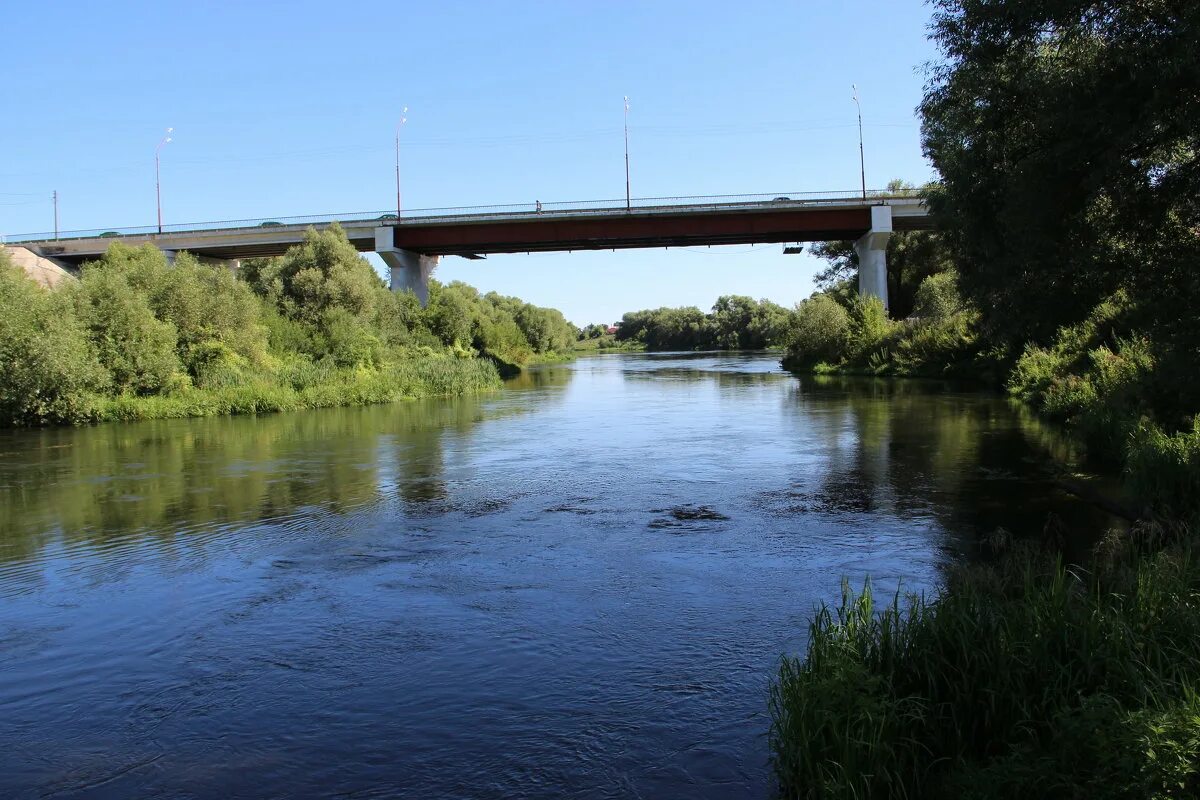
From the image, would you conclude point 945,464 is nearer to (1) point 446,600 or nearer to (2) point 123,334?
(1) point 446,600

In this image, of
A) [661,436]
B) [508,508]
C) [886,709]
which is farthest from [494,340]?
[886,709]

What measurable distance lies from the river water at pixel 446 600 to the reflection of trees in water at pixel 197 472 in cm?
15

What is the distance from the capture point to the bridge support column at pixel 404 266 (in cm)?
6209

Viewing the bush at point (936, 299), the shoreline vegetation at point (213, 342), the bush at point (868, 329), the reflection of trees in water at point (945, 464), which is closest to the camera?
the reflection of trees in water at point (945, 464)

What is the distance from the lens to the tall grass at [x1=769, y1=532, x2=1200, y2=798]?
5152 mm

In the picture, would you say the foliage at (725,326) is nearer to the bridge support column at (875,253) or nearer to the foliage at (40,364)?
the bridge support column at (875,253)

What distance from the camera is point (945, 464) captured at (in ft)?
70.4

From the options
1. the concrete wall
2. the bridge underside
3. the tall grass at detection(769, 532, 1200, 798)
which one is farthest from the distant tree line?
the tall grass at detection(769, 532, 1200, 798)

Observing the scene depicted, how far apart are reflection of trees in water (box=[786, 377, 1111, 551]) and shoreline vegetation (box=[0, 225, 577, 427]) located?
967 inches

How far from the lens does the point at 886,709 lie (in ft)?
20.3

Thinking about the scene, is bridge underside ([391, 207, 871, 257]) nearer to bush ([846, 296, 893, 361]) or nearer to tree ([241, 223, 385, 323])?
bush ([846, 296, 893, 361])

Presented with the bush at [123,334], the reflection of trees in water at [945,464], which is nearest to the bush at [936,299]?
the reflection of trees in water at [945,464]

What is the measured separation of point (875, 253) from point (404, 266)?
34.3 meters

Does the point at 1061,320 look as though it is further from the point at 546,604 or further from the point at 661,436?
the point at 661,436
